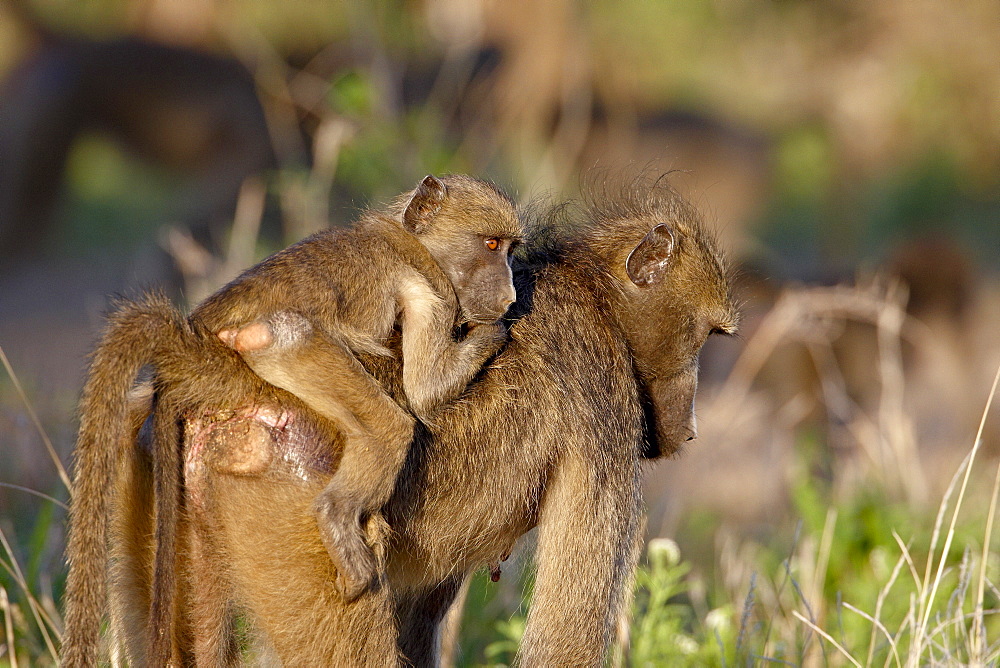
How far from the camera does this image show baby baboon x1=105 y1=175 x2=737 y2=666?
2.14 metres

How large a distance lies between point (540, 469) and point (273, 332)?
69 cm

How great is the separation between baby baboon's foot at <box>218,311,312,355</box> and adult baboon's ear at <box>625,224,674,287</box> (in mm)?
964

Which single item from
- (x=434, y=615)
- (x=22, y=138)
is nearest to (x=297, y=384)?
(x=434, y=615)

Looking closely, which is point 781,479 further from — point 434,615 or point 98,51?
point 98,51

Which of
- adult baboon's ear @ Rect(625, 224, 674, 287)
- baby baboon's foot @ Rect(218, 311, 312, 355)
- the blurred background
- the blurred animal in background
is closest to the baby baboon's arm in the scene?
baby baboon's foot @ Rect(218, 311, 312, 355)

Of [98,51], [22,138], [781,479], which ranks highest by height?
[98,51]

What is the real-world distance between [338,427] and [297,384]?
0.13 m

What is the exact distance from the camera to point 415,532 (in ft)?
7.63

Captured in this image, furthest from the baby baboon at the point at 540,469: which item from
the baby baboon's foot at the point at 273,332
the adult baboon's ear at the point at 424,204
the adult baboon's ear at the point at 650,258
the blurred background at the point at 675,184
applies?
the blurred background at the point at 675,184

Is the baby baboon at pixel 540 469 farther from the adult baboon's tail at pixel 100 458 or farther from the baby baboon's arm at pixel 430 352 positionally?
the adult baboon's tail at pixel 100 458

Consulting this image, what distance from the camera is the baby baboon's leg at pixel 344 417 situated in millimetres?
2072

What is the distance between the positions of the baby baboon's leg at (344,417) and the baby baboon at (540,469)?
3.0 inches

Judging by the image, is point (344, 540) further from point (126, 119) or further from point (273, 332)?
point (126, 119)

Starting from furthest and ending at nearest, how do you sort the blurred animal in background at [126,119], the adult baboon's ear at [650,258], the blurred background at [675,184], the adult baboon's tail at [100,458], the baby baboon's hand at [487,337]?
the blurred animal in background at [126,119]
the blurred background at [675,184]
the adult baboon's ear at [650,258]
the baby baboon's hand at [487,337]
the adult baboon's tail at [100,458]
